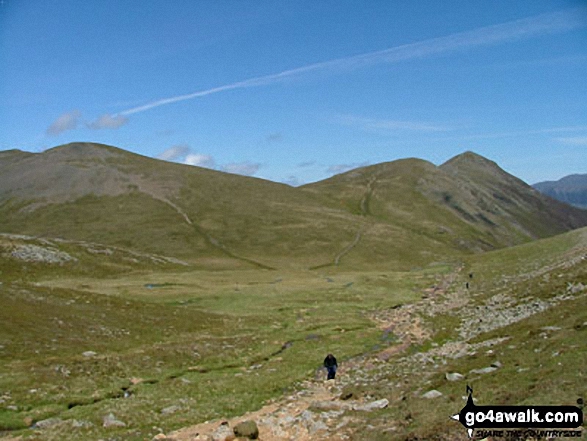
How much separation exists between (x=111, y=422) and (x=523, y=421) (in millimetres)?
19847

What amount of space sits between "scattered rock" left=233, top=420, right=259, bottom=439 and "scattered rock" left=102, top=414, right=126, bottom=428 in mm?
6973

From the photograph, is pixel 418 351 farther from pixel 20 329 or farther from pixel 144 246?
pixel 144 246

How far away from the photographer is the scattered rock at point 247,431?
2222cm

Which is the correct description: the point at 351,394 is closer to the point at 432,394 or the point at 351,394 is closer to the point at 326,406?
the point at 326,406

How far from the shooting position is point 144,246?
172 m

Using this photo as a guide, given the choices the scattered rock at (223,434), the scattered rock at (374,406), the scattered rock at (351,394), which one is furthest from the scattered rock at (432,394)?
the scattered rock at (223,434)

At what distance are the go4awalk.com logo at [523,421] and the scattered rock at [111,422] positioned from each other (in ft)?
55.9

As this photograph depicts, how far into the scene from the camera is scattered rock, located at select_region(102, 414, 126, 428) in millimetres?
25469

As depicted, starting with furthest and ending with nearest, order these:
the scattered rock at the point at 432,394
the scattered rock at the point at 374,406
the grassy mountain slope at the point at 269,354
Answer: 1. the scattered rock at the point at 374,406
2. the scattered rock at the point at 432,394
3. the grassy mountain slope at the point at 269,354

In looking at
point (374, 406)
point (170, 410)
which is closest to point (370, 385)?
point (374, 406)

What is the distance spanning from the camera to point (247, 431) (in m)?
22.3

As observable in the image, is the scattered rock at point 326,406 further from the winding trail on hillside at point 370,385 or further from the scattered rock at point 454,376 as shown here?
the scattered rock at point 454,376

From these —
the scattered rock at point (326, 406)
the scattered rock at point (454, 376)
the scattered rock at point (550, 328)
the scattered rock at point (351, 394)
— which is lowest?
the scattered rock at point (351, 394)

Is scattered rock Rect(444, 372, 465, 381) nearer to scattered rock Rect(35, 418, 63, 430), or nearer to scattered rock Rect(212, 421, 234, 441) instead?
scattered rock Rect(212, 421, 234, 441)
